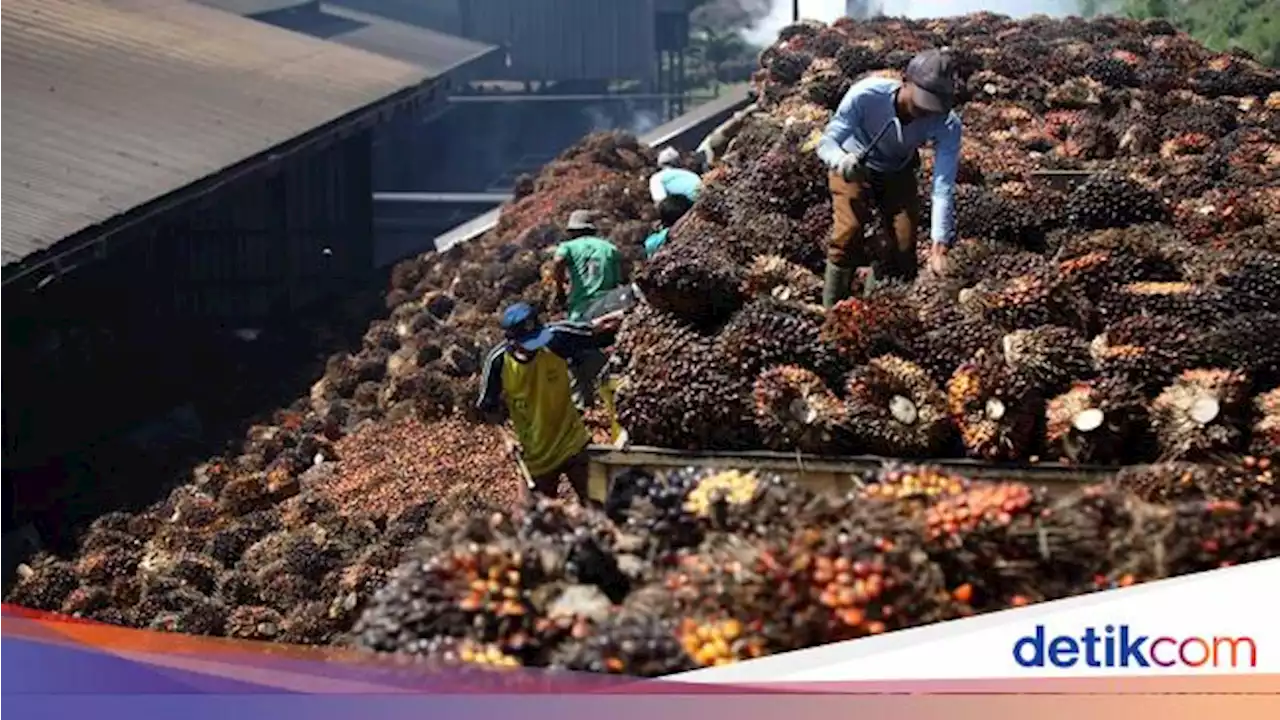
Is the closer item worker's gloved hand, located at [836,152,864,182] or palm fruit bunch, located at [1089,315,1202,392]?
palm fruit bunch, located at [1089,315,1202,392]

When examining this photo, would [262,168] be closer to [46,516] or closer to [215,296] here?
[215,296]

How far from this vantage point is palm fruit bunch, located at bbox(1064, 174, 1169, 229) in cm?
988

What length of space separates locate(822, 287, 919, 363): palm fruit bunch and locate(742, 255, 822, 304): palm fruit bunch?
103cm

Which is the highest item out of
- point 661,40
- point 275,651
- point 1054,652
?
point 1054,652

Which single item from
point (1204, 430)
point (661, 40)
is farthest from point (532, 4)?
point (1204, 430)

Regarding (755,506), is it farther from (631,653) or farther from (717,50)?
(717,50)

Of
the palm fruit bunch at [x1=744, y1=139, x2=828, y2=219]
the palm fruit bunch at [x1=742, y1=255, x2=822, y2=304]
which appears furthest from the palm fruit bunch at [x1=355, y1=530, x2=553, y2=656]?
the palm fruit bunch at [x1=744, y1=139, x2=828, y2=219]

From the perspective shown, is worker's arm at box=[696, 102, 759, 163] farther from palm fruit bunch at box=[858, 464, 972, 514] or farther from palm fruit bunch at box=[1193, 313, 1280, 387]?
palm fruit bunch at box=[858, 464, 972, 514]

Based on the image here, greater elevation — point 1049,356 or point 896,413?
point 1049,356

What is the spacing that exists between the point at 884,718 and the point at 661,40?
41548 mm

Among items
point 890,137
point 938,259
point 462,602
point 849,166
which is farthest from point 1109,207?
point 462,602

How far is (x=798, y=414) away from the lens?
7262 mm

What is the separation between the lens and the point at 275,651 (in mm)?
6586

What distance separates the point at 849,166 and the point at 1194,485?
282 cm
